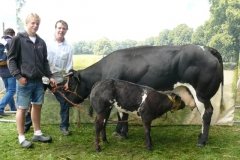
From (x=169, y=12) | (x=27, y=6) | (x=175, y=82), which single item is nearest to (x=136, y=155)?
(x=175, y=82)

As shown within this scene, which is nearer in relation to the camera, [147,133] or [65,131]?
[147,133]

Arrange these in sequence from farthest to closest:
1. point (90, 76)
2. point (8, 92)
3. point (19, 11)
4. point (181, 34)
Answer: point (8, 92) → point (19, 11) → point (181, 34) → point (90, 76)

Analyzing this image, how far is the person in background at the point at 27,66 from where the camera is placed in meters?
5.34

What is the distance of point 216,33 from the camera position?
6734mm

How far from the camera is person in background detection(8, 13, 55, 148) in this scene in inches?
210

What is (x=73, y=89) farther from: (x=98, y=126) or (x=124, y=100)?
(x=124, y=100)

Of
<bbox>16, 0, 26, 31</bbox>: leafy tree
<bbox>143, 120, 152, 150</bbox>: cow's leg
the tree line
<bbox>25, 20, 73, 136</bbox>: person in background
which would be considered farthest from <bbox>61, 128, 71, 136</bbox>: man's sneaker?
<bbox>16, 0, 26, 31</bbox>: leafy tree

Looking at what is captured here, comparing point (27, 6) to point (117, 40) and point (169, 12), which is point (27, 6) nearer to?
point (117, 40)

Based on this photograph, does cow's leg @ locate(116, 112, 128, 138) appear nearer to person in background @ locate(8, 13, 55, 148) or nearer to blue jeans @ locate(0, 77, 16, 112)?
person in background @ locate(8, 13, 55, 148)

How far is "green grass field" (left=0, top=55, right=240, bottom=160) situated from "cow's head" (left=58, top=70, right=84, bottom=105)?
0.66m

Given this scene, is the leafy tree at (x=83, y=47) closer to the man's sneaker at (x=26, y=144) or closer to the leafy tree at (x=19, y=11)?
the leafy tree at (x=19, y=11)

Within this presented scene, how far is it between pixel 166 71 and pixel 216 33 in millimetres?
1432

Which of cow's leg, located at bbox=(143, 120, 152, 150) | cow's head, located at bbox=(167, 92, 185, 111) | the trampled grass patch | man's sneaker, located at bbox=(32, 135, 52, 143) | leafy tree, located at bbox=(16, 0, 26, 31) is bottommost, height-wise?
the trampled grass patch

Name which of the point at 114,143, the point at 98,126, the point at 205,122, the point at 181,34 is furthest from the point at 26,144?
the point at 181,34
